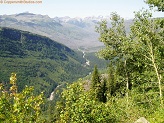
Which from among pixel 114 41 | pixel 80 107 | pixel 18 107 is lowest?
pixel 80 107

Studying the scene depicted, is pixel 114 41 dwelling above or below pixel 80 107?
above

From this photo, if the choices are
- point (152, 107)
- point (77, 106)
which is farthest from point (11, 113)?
point (152, 107)

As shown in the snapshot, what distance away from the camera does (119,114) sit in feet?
87.6

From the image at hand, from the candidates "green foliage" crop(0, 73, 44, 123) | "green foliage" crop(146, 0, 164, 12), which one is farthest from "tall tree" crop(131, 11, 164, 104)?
"green foliage" crop(0, 73, 44, 123)

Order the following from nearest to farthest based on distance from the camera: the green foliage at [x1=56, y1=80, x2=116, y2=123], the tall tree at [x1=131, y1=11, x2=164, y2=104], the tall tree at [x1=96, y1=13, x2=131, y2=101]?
the green foliage at [x1=56, y1=80, x2=116, y2=123], the tall tree at [x1=131, y1=11, x2=164, y2=104], the tall tree at [x1=96, y1=13, x2=131, y2=101]

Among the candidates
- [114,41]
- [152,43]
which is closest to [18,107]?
[152,43]

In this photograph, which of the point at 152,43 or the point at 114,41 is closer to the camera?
the point at 152,43

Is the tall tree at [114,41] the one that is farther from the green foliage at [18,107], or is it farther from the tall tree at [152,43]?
the green foliage at [18,107]

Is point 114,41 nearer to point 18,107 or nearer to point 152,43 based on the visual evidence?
point 152,43

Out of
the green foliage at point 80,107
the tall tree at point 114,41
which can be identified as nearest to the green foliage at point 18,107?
the green foliage at point 80,107

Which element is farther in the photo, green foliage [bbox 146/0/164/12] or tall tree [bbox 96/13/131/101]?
tall tree [bbox 96/13/131/101]

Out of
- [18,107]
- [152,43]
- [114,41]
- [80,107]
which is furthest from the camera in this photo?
[114,41]

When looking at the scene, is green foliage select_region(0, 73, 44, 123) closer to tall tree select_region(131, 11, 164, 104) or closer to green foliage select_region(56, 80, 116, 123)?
green foliage select_region(56, 80, 116, 123)

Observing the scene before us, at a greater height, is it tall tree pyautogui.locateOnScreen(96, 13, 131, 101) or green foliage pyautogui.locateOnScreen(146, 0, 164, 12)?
green foliage pyautogui.locateOnScreen(146, 0, 164, 12)
